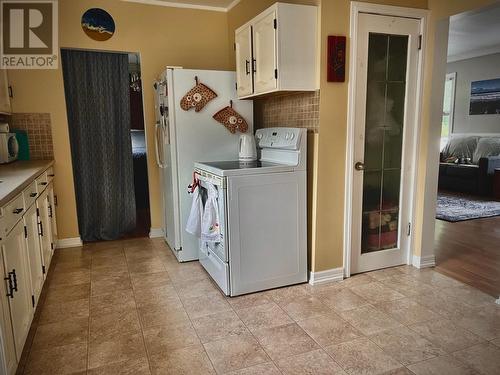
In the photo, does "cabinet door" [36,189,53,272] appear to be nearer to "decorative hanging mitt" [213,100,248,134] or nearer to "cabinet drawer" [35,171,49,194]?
"cabinet drawer" [35,171,49,194]

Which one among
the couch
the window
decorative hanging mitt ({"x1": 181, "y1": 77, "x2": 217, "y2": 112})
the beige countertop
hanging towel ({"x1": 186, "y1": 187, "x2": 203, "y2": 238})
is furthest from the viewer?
the window

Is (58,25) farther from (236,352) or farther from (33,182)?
(236,352)

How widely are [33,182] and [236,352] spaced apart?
1.82 m

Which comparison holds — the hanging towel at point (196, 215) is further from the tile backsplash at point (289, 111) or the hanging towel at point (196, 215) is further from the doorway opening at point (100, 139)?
the doorway opening at point (100, 139)

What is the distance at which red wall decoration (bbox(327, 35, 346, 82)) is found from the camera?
2.68 meters

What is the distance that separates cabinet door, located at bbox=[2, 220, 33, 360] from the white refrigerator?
145 centimetres

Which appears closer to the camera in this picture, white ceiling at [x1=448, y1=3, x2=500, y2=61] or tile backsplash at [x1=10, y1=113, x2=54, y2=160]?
tile backsplash at [x1=10, y1=113, x2=54, y2=160]

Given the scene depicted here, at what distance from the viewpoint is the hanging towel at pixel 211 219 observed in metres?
2.77

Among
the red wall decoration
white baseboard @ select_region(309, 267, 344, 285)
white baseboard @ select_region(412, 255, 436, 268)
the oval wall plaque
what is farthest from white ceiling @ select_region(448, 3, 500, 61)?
the oval wall plaque

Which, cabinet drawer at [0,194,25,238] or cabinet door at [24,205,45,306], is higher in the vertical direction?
cabinet drawer at [0,194,25,238]

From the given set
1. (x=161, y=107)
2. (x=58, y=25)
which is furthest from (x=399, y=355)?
(x=58, y=25)

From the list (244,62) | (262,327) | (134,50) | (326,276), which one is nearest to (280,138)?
(244,62)

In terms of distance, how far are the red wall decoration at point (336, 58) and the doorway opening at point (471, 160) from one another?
1.41 m

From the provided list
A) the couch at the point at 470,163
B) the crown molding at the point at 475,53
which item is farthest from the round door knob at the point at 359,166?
the crown molding at the point at 475,53
